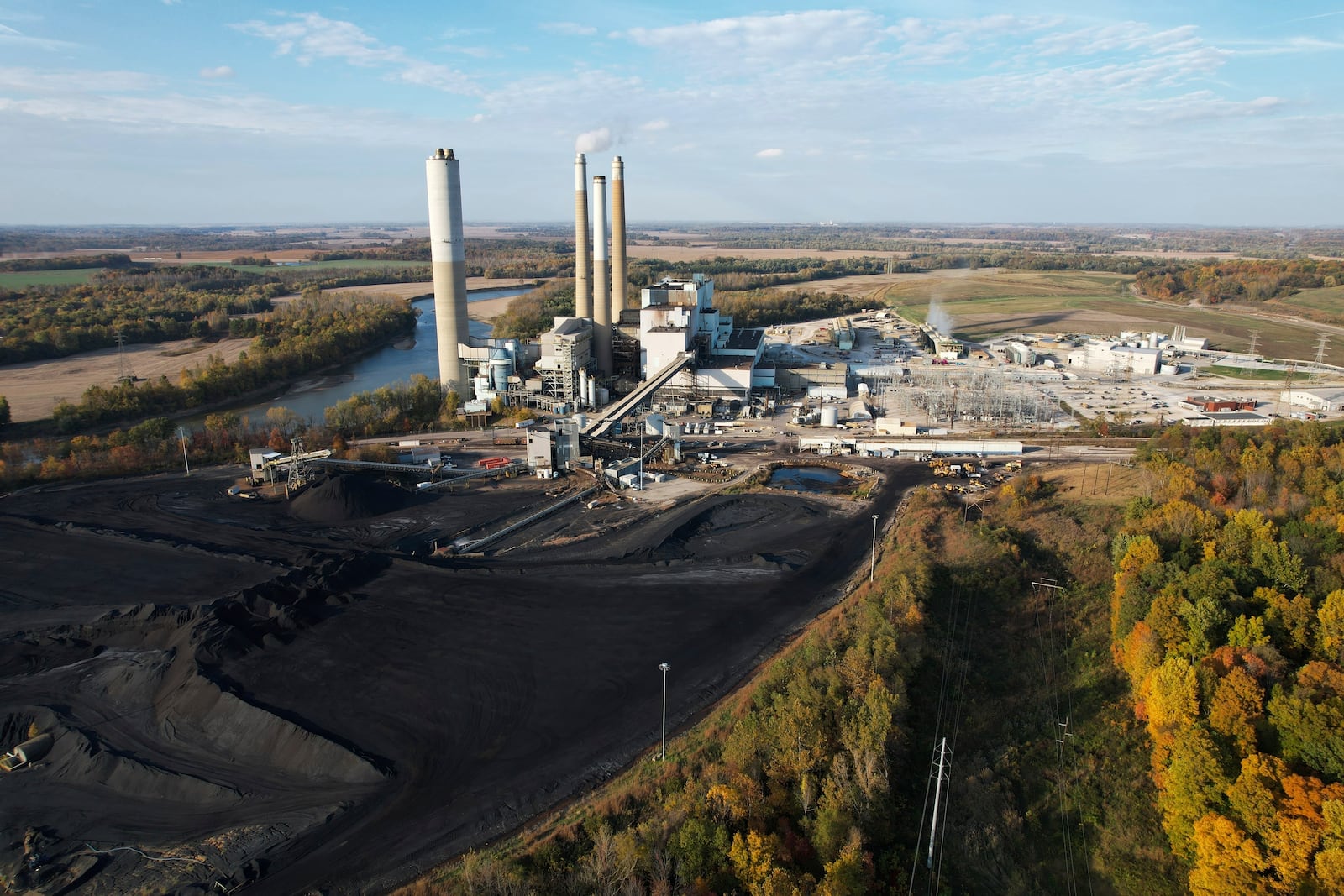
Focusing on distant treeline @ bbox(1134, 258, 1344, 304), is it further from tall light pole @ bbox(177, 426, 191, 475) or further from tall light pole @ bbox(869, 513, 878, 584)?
tall light pole @ bbox(177, 426, 191, 475)

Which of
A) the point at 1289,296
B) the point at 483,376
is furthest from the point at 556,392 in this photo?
the point at 1289,296

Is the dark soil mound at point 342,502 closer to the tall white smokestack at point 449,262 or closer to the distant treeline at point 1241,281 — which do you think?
the tall white smokestack at point 449,262

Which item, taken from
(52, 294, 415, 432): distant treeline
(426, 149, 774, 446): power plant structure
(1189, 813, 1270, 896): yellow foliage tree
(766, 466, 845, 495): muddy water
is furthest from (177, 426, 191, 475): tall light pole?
(1189, 813, 1270, 896): yellow foliage tree

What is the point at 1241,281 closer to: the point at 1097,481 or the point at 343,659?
the point at 1097,481

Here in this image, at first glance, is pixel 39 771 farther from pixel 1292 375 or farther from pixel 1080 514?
pixel 1292 375

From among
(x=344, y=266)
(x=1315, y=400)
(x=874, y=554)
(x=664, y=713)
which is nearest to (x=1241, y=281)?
(x=1315, y=400)
